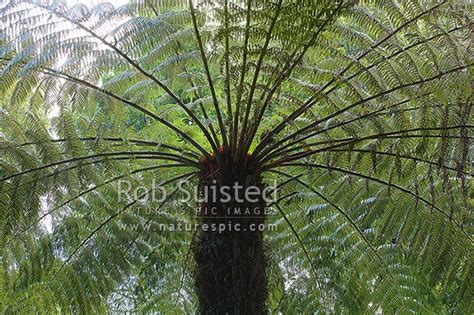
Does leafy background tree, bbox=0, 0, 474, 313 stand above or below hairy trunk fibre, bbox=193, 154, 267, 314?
above

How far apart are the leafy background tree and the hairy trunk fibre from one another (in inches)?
3.1

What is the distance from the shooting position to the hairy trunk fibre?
2.45 meters

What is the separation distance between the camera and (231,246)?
8.17ft

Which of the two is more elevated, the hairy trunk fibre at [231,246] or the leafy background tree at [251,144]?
the leafy background tree at [251,144]

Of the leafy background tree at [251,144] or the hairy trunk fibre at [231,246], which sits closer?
the hairy trunk fibre at [231,246]

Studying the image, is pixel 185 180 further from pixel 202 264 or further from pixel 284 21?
pixel 284 21

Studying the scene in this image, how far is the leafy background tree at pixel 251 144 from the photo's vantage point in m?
2.62

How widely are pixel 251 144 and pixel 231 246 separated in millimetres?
666

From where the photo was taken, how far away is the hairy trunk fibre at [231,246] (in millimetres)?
2445

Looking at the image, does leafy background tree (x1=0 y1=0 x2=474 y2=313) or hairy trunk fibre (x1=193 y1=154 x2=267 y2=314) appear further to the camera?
leafy background tree (x1=0 y1=0 x2=474 y2=313)

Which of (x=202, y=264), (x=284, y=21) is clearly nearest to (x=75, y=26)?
(x=284, y=21)

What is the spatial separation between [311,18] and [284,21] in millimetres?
104

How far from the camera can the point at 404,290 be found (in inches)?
142

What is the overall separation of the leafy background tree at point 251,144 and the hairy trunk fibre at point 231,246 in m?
0.08
